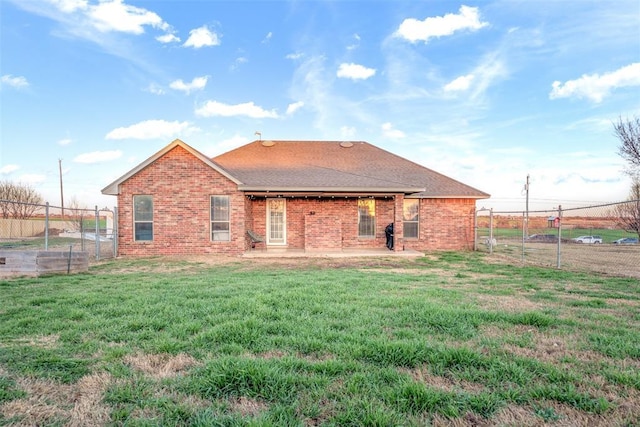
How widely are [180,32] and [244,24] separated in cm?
268

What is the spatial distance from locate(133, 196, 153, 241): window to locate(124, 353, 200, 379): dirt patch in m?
10.6

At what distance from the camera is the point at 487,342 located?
3.33 m

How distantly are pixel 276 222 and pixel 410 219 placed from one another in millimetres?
6349

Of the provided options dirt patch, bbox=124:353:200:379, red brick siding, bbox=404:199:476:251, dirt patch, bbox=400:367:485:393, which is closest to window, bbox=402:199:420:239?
red brick siding, bbox=404:199:476:251

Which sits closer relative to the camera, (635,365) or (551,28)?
(635,365)

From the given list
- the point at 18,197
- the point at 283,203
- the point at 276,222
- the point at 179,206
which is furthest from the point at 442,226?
the point at 18,197

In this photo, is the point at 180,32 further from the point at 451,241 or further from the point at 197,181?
the point at 451,241

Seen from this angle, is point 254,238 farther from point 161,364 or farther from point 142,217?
point 161,364

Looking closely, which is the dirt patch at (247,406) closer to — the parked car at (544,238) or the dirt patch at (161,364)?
the dirt patch at (161,364)

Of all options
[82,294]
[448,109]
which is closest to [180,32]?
[82,294]

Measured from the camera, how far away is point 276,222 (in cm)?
1439

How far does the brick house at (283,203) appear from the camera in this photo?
1227cm

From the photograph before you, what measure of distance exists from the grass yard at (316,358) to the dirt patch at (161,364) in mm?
15

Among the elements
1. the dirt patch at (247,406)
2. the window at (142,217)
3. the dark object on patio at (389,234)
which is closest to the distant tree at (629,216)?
the dark object on patio at (389,234)
